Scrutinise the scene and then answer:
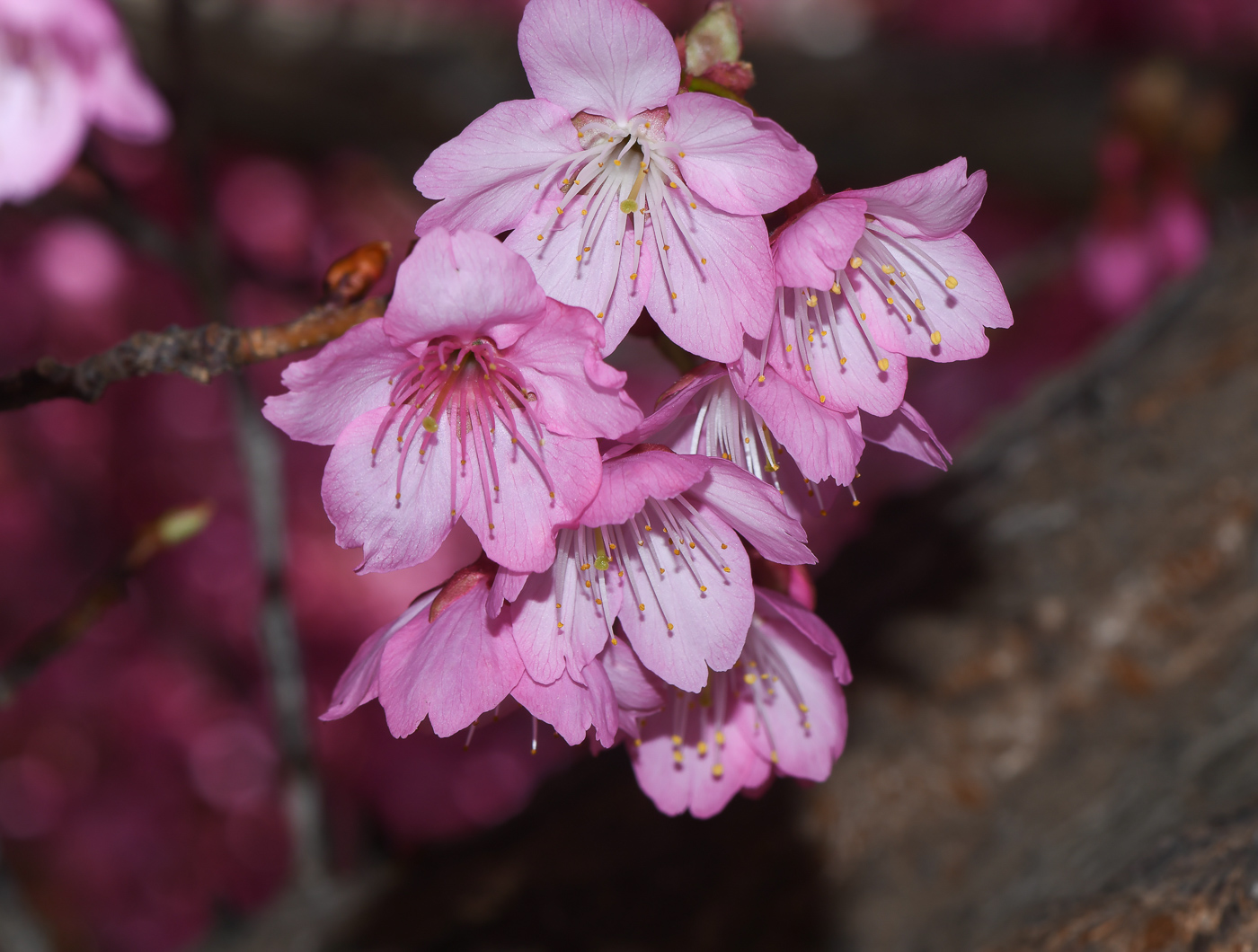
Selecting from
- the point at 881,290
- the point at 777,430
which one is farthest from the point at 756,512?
the point at 881,290

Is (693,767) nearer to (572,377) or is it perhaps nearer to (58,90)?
(572,377)

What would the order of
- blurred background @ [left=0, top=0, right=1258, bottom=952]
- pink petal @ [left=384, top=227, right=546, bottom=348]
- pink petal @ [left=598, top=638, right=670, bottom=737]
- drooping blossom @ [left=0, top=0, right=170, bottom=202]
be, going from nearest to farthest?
pink petal @ [left=384, top=227, right=546, bottom=348]
pink petal @ [left=598, top=638, right=670, bottom=737]
drooping blossom @ [left=0, top=0, right=170, bottom=202]
blurred background @ [left=0, top=0, right=1258, bottom=952]

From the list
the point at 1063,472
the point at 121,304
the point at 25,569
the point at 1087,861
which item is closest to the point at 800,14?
the point at 121,304

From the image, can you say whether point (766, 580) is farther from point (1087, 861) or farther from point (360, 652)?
point (1087, 861)

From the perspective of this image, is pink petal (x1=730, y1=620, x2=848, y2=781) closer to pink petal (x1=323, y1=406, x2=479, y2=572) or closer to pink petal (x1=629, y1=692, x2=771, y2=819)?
pink petal (x1=629, y1=692, x2=771, y2=819)

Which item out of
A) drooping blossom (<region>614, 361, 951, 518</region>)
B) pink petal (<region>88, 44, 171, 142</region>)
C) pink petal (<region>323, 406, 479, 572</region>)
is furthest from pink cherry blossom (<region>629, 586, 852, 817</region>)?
pink petal (<region>88, 44, 171, 142</region>)
